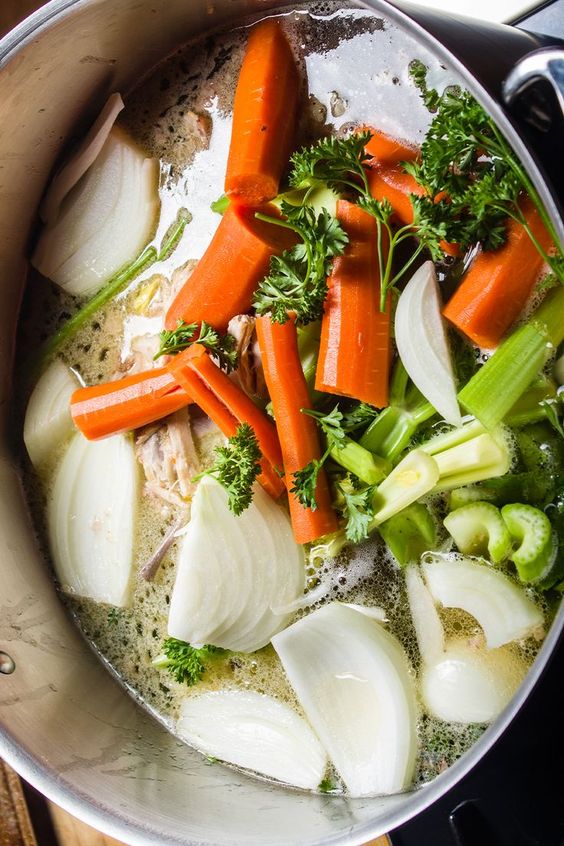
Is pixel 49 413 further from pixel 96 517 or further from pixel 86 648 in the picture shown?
pixel 86 648

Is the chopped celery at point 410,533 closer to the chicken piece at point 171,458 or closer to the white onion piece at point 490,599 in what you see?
the white onion piece at point 490,599

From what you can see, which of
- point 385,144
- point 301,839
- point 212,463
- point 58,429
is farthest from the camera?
point 58,429

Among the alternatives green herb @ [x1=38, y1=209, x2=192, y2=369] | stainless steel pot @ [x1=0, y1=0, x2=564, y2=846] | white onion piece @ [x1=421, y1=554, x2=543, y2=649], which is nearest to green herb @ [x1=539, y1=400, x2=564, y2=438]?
white onion piece @ [x1=421, y1=554, x2=543, y2=649]

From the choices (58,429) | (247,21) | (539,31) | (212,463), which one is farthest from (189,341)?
(539,31)

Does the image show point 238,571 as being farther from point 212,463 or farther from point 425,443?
point 425,443

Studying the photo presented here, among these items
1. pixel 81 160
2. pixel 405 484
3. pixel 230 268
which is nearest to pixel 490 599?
pixel 405 484

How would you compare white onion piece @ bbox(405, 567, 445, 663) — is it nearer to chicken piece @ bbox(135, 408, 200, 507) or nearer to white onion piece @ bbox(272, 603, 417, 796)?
white onion piece @ bbox(272, 603, 417, 796)

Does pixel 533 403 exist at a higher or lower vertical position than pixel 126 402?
lower
